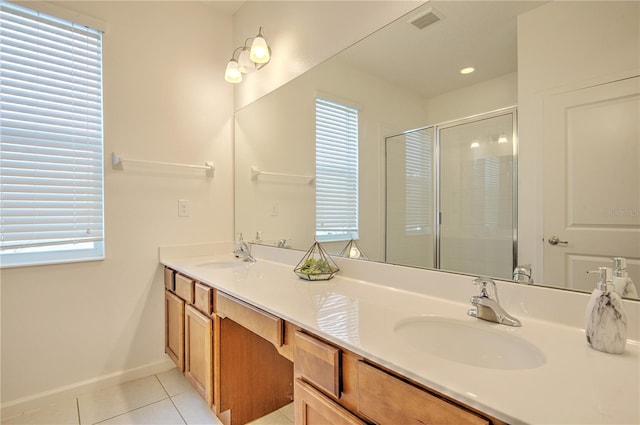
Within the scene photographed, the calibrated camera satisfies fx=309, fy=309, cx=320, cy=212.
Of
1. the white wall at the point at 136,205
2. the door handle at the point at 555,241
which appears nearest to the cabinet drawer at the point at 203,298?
the white wall at the point at 136,205

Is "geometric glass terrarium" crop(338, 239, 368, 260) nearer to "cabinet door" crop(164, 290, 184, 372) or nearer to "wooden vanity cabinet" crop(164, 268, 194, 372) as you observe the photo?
"wooden vanity cabinet" crop(164, 268, 194, 372)

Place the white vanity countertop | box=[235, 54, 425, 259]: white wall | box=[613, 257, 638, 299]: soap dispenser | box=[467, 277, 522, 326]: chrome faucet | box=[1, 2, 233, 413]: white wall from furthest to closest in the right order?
1. box=[1, 2, 233, 413]: white wall
2. box=[235, 54, 425, 259]: white wall
3. box=[467, 277, 522, 326]: chrome faucet
4. box=[613, 257, 638, 299]: soap dispenser
5. the white vanity countertop

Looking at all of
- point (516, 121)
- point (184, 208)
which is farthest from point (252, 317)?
point (184, 208)

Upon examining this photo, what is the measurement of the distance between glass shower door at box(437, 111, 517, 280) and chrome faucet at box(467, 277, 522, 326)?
90mm

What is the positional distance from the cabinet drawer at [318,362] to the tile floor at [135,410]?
94cm

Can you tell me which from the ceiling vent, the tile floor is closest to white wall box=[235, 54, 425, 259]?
the ceiling vent

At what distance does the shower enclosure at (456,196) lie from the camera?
1.06 meters

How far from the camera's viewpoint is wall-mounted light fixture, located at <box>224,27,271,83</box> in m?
1.93

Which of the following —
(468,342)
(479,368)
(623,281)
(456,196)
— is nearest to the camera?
(479,368)

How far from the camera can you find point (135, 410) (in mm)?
1724

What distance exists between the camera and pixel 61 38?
182 centimetres

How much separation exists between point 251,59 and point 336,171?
98 centimetres

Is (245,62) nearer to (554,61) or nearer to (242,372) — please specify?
(554,61)

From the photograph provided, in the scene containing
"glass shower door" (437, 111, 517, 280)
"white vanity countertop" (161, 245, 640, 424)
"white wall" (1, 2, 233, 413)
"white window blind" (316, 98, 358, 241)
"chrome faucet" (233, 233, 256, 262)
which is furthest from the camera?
"chrome faucet" (233, 233, 256, 262)
